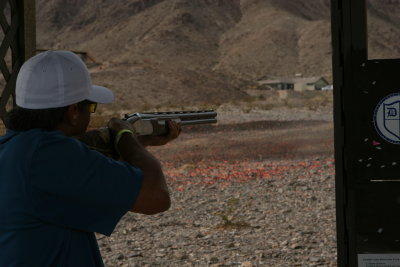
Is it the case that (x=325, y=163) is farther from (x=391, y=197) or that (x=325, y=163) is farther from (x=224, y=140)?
(x=391, y=197)

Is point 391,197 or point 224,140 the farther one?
point 224,140

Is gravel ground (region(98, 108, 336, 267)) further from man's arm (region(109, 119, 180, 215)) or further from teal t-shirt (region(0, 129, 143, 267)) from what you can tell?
teal t-shirt (region(0, 129, 143, 267))

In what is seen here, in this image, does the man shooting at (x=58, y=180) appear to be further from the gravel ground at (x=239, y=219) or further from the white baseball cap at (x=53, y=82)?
the gravel ground at (x=239, y=219)

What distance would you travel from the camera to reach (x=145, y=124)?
2617mm

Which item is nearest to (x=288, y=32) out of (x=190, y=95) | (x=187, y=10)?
(x=187, y=10)

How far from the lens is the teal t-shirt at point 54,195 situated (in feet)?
5.40

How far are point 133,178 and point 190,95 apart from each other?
40053 millimetres

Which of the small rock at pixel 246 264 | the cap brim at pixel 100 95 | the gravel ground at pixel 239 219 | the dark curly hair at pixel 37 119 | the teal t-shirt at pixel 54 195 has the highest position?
the cap brim at pixel 100 95

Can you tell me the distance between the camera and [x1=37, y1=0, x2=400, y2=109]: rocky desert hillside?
225 feet

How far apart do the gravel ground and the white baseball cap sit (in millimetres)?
3921

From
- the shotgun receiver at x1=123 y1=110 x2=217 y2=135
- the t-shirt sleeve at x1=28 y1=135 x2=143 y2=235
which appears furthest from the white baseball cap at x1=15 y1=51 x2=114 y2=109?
the shotgun receiver at x1=123 y1=110 x2=217 y2=135

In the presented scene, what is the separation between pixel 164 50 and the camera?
242ft

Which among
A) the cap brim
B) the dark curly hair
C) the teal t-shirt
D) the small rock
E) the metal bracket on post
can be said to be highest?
the metal bracket on post

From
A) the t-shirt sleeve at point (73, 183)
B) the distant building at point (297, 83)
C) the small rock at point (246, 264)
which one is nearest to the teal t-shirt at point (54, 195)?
the t-shirt sleeve at point (73, 183)
